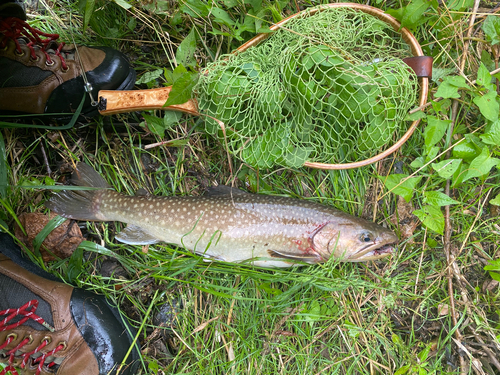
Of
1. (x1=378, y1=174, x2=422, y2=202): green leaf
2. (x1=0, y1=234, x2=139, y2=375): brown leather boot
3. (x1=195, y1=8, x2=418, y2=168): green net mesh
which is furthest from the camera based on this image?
(x1=378, y1=174, x2=422, y2=202): green leaf

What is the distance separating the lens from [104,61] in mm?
2166

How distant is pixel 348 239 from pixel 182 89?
152 cm

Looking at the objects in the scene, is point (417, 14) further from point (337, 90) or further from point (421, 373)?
point (421, 373)

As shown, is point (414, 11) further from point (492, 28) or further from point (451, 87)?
point (492, 28)

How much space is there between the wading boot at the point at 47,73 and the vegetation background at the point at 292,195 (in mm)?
198

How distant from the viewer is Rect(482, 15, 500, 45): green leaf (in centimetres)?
224

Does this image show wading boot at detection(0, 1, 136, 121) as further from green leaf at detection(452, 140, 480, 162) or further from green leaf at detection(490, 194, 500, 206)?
green leaf at detection(490, 194, 500, 206)

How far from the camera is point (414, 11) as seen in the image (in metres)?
1.98

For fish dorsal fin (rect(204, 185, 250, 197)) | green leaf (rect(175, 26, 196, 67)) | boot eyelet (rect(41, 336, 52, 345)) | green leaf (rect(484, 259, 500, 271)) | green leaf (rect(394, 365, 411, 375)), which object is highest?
green leaf (rect(175, 26, 196, 67))

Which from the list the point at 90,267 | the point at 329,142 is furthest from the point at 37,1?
the point at 329,142

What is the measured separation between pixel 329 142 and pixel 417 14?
0.98 m

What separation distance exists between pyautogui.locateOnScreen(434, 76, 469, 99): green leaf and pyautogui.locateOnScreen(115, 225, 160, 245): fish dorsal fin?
226cm

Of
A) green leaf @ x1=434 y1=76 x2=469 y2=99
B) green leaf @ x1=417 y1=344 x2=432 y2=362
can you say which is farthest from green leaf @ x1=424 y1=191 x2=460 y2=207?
green leaf @ x1=417 y1=344 x2=432 y2=362

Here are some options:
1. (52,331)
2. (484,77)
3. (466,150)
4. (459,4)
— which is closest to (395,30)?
(459,4)
